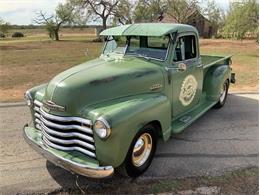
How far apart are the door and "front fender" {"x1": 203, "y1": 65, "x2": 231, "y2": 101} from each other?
22.0 inches

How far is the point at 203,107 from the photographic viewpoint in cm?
608

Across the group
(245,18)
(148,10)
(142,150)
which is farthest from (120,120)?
(148,10)

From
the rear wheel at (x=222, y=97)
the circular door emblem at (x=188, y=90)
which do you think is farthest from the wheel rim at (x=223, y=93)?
the circular door emblem at (x=188, y=90)

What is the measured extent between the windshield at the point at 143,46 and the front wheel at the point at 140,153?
1.35 metres

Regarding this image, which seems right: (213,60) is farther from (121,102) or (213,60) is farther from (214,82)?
(121,102)

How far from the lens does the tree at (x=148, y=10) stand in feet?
140

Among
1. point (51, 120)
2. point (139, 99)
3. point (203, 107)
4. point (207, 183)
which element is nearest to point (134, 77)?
point (139, 99)

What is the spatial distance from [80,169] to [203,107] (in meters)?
3.31

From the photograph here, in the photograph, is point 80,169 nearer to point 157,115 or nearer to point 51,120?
point 51,120

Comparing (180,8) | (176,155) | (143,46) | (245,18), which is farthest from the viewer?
(180,8)

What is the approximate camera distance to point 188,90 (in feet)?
17.9

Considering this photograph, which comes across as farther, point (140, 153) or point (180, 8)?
point (180, 8)

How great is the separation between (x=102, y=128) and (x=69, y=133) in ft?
1.61

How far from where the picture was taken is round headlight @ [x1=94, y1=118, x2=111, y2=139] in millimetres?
3422
